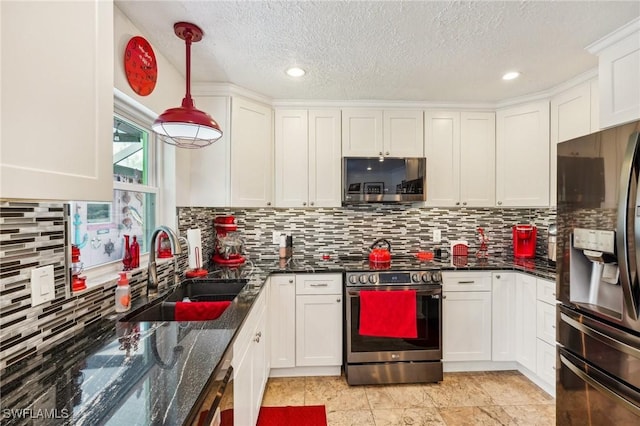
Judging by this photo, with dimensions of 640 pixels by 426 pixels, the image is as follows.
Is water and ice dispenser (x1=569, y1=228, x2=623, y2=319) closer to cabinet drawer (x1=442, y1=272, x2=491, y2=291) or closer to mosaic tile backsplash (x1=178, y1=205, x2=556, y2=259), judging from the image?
cabinet drawer (x1=442, y1=272, x2=491, y2=291)

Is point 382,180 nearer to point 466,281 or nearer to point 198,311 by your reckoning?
point 466,281

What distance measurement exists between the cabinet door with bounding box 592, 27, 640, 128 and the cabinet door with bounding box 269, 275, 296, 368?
87.9 inches

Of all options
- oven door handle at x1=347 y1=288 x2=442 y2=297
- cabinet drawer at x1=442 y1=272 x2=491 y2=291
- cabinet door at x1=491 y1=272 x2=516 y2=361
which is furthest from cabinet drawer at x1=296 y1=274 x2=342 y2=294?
cabinet door at x1=491 y1=272 x2=516 y2=361

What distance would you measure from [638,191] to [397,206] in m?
1.84

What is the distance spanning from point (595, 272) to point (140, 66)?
2572 mm

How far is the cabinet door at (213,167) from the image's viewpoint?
239cm

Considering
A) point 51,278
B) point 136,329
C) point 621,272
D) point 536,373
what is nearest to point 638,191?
point 621,272

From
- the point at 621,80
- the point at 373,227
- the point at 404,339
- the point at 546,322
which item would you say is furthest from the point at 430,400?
the point at 621,80

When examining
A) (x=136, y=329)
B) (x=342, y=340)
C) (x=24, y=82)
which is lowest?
(x=342, y=340)

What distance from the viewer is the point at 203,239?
2.63 m

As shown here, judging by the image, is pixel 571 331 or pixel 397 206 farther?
pixel 397 206

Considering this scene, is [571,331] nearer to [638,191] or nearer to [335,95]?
[638,191]

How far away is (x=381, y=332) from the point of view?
2.31m

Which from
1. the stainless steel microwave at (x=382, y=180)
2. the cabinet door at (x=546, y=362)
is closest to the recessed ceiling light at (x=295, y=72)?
the stainless steel microwave at (x=382, y=180)
